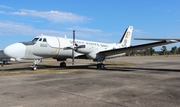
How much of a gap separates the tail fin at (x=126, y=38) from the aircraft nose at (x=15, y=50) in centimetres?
1378

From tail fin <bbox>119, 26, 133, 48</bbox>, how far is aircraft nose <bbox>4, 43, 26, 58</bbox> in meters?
13.8

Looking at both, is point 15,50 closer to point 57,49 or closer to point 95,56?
point 57,49

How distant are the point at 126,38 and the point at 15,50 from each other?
1536cm

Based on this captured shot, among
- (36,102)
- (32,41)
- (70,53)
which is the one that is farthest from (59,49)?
(36,102)

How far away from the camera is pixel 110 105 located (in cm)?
510

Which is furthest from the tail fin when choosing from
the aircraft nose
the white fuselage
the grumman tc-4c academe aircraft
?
the aircraft nose

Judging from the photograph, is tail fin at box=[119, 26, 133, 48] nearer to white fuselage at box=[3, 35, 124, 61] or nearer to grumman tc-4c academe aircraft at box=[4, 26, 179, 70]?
grumman tc-4c academe aircraft at box=[4, 26, 179, 70]

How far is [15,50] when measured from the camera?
48.1 feet

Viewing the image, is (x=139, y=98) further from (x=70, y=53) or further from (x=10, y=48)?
(x=70, y=53)

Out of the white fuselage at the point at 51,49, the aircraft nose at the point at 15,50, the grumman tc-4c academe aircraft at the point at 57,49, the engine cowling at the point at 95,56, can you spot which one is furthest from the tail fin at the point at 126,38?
the aircraft nose at the point at 15,50

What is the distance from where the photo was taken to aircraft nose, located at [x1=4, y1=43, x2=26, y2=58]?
14461 millimetres

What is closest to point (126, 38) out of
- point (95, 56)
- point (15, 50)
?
point (95, 56)

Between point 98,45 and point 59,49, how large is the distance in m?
4.39

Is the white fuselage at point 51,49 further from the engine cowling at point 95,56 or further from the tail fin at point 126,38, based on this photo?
the tail fin at point 126,38
